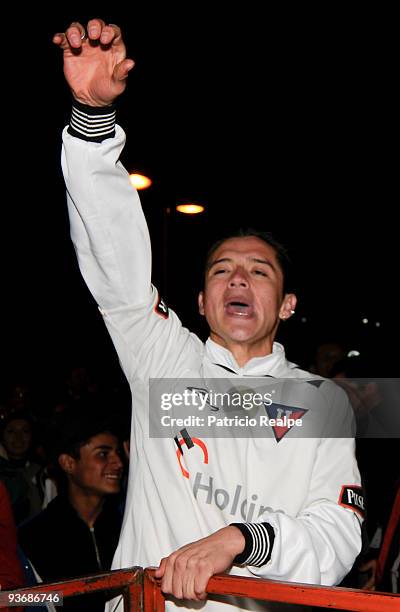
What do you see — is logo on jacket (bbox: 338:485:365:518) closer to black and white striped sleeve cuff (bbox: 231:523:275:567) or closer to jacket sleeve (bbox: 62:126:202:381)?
black and white striped sleeve cuff (bbox: 231:523:275:567)

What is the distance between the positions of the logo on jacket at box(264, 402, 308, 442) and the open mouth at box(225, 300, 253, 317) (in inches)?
12.3

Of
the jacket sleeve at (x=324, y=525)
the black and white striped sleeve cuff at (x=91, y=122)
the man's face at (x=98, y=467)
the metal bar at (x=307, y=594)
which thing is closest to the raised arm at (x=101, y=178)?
the black and white striped sleeve cuff at (x=91, y=122)

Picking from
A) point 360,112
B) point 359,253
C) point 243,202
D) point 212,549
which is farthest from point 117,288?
point 359,253

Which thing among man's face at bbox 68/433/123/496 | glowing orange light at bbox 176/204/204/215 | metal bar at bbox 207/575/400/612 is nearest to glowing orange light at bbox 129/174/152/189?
glowing orange light at bbox 176/204/204/215

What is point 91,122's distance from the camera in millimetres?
1699

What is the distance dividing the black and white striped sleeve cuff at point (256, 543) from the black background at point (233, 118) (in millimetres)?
1341

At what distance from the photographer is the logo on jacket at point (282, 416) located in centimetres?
188

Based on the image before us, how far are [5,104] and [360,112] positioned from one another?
2787 mm

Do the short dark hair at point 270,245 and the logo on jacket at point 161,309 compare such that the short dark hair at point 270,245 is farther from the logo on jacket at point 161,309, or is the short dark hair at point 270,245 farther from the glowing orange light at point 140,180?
the glowing orange light at point 140,180

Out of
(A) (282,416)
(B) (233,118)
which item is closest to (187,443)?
(A) (282,416)

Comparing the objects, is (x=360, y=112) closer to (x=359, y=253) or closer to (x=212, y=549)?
(x=212, y=549)

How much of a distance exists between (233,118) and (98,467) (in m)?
2.96

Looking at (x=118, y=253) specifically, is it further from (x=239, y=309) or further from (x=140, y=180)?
(x=140, y=180)

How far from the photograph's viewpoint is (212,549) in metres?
1.31
